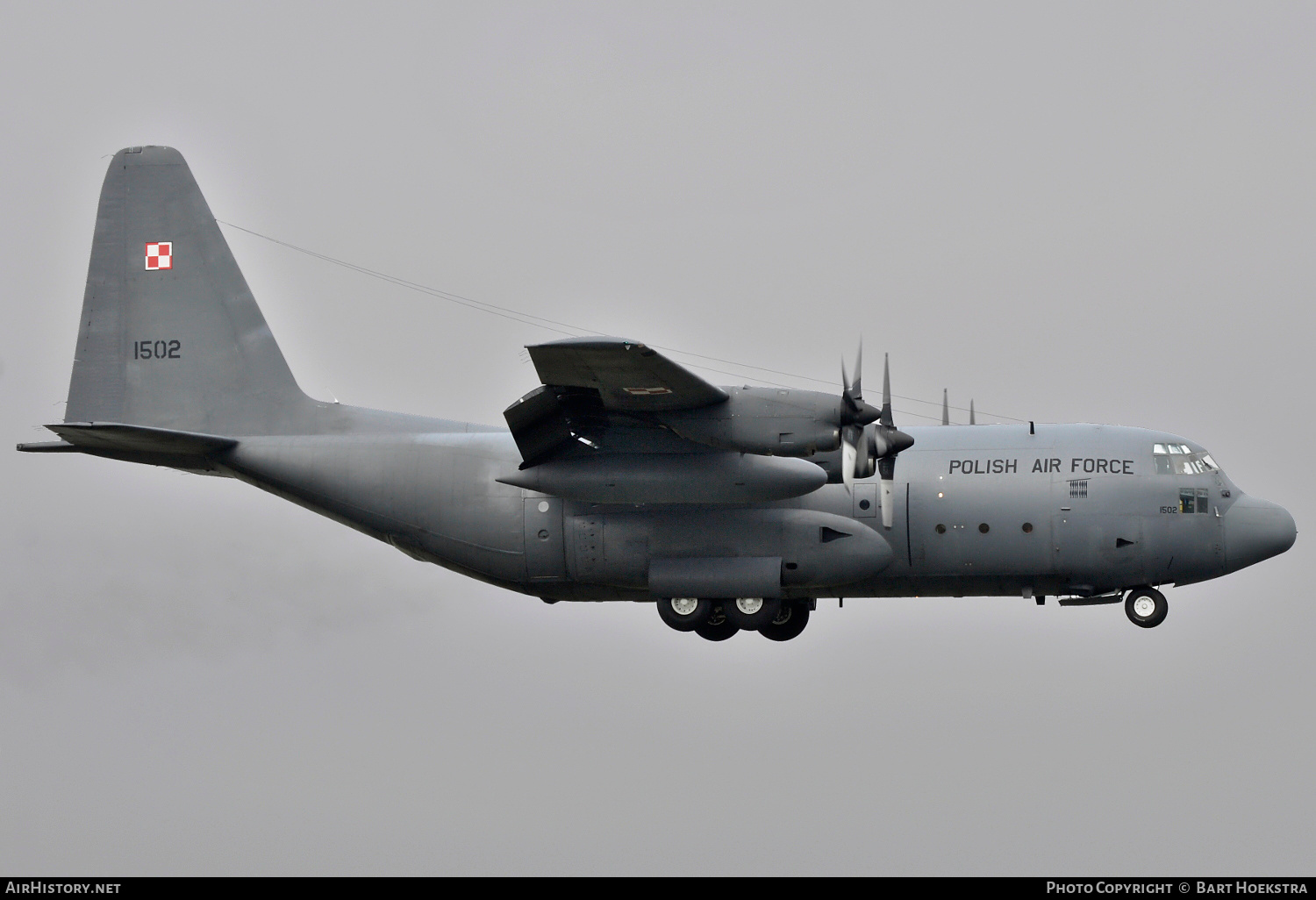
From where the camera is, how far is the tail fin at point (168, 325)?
24.8 metres

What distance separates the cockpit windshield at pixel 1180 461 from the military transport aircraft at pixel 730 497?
0.10ft

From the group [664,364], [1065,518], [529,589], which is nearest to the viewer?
[664,364]

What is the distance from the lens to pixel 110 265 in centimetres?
2525

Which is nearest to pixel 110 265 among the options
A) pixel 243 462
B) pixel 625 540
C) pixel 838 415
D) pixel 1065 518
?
pixel 243 462

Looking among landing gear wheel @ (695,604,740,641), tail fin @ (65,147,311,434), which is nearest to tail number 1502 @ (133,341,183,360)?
tail fin @ (65,147,311,434)

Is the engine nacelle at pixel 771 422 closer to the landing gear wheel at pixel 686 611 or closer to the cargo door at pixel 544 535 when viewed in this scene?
the landing gear wheel at pixel 686 611

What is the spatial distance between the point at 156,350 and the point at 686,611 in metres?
9.64

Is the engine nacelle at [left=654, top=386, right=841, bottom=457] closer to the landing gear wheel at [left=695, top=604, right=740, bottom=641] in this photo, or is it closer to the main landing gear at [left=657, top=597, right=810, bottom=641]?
the main landing gear at [left=657, top=597, right=810, bottom=641]

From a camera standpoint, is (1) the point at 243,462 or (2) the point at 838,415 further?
(1) the point at 243,462

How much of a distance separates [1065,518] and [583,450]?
23.2 ft

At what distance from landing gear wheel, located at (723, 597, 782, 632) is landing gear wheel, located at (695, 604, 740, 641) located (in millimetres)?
149

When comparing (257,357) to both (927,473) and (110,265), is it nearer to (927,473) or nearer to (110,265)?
(110,265)

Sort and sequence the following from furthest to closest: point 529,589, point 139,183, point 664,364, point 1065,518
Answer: point 139,183
point 529,589
point 1065,518
point 664,364

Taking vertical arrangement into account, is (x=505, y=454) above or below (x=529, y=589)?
above
